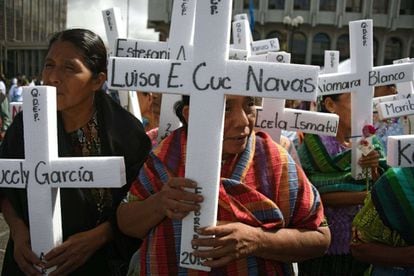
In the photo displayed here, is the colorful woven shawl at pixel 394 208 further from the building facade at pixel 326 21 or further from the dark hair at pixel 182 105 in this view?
the building facade at pixel 326 21

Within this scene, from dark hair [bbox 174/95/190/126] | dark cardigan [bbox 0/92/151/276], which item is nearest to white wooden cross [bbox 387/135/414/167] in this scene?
dark hair [bbox 174/95/190/126]

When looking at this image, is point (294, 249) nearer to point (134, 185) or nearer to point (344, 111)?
point (134, 185)

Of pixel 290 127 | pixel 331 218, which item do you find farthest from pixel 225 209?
pixel 331 218

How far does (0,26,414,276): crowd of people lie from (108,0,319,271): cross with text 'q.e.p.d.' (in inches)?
2.0

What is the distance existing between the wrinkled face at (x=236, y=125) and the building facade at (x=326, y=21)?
34039mm

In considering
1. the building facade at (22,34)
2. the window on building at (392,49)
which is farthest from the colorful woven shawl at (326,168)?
the building facade at (22,34)

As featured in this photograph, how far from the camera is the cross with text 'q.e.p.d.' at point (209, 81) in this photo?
1237mm

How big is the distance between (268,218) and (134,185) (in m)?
0.44

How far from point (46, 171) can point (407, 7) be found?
3851 cm

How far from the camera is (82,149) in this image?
1.72 metres

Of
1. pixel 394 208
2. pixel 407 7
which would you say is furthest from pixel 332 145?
pixel 407 7

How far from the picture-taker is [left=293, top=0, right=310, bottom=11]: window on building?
35.6 metres

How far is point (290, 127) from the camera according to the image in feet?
7.30

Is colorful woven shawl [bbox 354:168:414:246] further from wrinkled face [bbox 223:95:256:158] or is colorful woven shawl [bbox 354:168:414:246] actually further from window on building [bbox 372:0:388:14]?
window on building [bbox 372:0:388:14]
